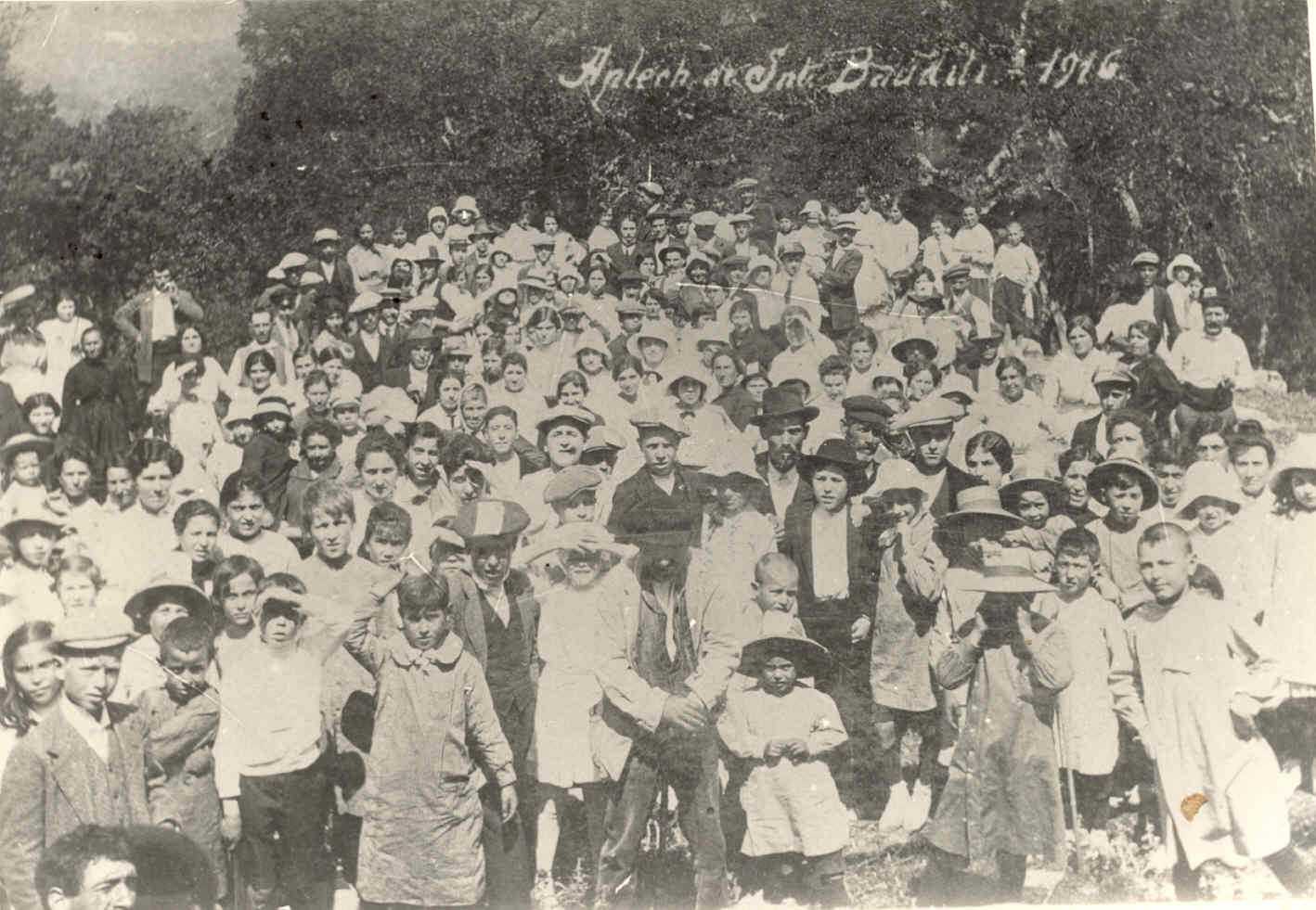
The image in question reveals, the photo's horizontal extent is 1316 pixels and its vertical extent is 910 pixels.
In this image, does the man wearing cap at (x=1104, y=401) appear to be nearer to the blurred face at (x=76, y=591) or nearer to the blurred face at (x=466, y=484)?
the blurred face at (x=466, y=484)

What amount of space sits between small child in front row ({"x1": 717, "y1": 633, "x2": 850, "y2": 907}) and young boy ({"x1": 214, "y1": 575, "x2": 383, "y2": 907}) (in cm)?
189

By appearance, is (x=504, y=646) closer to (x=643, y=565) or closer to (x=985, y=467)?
(x=643, y=565)

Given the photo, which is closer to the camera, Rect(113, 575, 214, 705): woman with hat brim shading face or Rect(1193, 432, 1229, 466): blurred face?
Rect(113, 575, 214, 705): woman with hat brim shading face

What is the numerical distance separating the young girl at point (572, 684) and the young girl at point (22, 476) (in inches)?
99.7

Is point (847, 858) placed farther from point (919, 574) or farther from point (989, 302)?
point (989, 302)

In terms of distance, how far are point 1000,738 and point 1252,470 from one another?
6.14ft

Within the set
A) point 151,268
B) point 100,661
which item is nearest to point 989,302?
point 151,268

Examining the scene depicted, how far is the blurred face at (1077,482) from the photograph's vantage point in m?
→ 6.09

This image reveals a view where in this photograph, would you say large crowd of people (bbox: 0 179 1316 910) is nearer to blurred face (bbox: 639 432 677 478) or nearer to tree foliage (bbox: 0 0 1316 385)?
blurred face (bbox: 639 432 677 478)

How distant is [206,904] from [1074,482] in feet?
15.1

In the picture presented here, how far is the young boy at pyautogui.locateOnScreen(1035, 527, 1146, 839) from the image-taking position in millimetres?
5906

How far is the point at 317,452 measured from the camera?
6047 mm

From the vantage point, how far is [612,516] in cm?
604

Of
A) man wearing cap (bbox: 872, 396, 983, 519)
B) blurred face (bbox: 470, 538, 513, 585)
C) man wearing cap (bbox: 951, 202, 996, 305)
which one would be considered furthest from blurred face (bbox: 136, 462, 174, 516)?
man wearing cap (bbox: 951, 202, 996, 305)
